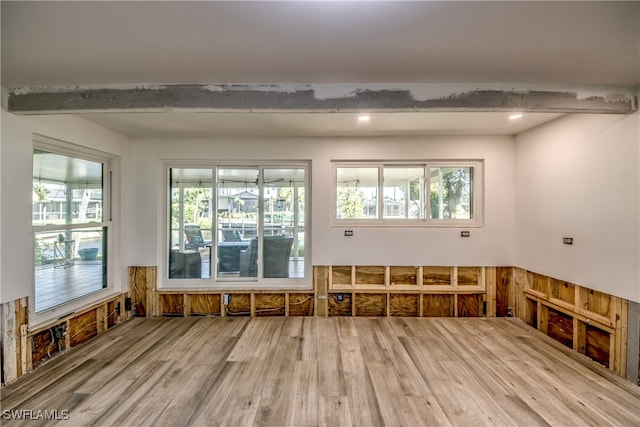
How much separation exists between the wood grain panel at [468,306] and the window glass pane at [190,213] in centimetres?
381

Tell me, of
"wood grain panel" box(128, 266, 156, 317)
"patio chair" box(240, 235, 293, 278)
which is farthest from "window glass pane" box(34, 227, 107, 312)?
"patio chair" box(240, 235, 293, 278)

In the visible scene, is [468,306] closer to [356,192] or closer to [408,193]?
[408,193]

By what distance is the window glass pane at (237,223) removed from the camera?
4.16 meters

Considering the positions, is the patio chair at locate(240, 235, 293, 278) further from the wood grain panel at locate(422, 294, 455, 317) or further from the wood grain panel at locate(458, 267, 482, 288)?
the wood grain panel at locate(458, 267, 482, 288)

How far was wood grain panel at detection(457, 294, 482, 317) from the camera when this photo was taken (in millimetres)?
4004

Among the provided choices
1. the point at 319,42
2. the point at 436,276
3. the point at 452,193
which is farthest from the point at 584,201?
the point at 319,42

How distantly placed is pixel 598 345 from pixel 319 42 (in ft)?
12.6

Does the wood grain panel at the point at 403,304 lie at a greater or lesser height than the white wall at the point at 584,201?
lesser

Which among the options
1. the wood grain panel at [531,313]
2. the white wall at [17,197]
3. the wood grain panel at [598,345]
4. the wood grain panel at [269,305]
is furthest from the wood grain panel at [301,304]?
the wood grain panel at [598,345]

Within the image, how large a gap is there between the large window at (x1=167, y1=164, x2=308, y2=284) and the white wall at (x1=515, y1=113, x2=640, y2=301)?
306 centimetres

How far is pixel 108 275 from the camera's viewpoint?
3766 mm

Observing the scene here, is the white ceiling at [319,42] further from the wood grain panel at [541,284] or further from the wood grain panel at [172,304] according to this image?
the wood grain panel at [172,304]

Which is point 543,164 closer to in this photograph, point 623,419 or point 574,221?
point 574,221

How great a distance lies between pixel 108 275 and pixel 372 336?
359 cm
